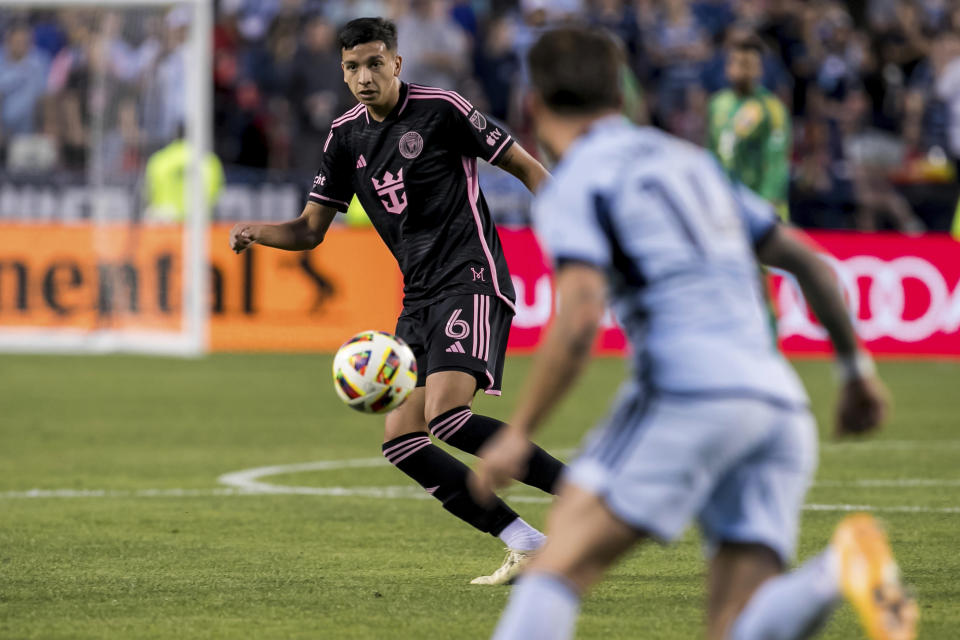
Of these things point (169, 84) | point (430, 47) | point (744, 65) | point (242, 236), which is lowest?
point (242, 236)

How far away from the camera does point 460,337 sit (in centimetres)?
673

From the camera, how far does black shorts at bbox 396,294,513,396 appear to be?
6.71 m

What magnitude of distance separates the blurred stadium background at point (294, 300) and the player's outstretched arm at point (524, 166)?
1.62 meters

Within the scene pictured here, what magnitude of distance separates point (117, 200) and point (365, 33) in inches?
448

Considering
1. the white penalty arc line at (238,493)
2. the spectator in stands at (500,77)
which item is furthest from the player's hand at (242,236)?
the spectator in stands at (500,77)

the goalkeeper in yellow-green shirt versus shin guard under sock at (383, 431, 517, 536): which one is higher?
the goalkeeper in yellow-green shirt

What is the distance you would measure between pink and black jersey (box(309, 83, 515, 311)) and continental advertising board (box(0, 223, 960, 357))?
→ 390 inches

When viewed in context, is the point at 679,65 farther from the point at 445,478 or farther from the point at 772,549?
the point at 772,549

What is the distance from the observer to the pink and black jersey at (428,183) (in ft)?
22.6

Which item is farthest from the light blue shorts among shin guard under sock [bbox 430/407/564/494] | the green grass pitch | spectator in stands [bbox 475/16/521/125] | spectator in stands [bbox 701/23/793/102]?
spectator in stands [bbox 475/16/521/125]

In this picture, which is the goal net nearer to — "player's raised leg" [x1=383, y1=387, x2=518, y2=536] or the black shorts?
the black shorts

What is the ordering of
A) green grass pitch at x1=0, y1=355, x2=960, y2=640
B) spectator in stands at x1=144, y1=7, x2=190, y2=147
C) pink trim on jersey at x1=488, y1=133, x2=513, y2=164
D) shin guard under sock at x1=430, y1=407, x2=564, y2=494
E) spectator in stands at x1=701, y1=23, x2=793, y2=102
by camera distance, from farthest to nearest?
1. spectator in stands at x1=701, y1=23, x2=793, y2=102
2. spectator in stands at x1=144, y1=7, x2=190, y2=147
3. pink trim on jersey at x1=488, y1=133, x2=513, y2=164
4. shin guard under sock at x1=430, y1=407, x2=564, y2=494
5. green grass pitch at x1=0, y1=355, x2=960, y2=640

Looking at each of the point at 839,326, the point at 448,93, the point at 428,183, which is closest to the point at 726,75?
the point at 448,93

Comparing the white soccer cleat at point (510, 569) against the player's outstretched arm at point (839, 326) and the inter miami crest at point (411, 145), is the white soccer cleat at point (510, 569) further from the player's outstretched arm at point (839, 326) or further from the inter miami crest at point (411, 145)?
the player's outstretched arm at point (839, 326)
